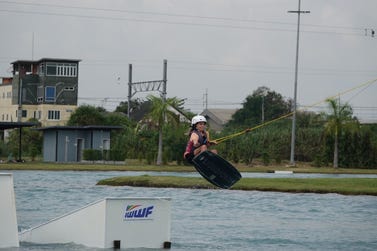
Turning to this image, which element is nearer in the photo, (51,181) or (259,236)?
(259,236)

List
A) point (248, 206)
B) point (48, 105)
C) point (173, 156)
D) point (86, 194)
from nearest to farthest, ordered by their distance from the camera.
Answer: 1. point (248, 206)
2. point (86, 194)
3. point (173, 156)
4. point (48, 105)

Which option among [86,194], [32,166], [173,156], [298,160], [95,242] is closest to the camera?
[95,242]

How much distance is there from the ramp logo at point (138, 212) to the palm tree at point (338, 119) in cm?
6009

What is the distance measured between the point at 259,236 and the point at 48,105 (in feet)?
356

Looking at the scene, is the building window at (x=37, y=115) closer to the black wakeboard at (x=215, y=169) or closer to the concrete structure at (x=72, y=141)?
the concrete structure at (x=72, y=141)

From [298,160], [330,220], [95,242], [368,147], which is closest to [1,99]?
[298,160]

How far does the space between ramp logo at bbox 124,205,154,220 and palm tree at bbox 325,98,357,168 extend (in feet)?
197

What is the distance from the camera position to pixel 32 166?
68125 millimetres

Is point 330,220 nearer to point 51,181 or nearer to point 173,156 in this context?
point 51,181

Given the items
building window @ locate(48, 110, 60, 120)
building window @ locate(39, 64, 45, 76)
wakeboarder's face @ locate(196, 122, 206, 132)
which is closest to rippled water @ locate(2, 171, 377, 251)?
wakeboarder's face @ locate(196, 122, 206, 132)

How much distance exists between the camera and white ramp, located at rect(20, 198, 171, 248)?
21797 millimetres

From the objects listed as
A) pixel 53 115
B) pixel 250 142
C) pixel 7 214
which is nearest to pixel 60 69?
pixel 53 115

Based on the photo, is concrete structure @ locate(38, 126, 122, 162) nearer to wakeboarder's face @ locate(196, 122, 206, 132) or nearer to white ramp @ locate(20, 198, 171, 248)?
wakeboarder's face @ locate(196, 122, 206, 132)

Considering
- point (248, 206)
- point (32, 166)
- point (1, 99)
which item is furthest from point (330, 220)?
point (1, 99)
